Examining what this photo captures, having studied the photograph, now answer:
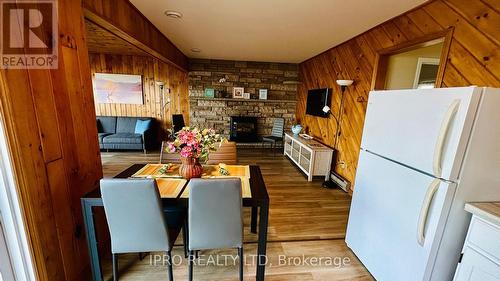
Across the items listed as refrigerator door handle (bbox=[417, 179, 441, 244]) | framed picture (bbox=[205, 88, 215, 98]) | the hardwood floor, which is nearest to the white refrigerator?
refrigerator door handle (bbox=[417, 179, 441, 244])

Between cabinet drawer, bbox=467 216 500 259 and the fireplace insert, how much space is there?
5163 mm

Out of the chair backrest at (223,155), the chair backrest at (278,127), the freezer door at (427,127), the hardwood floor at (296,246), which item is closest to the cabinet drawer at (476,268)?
the freezer door at (427,127)

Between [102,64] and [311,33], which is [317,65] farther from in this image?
[102,64]

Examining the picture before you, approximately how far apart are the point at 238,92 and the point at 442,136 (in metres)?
A: 5.24

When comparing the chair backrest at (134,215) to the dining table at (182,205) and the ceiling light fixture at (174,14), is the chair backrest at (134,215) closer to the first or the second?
the dining table at (182,205)

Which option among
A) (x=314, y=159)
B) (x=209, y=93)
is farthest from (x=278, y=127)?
A: (x=314, y=159)

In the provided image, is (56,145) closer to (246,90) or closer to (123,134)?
(123,134)

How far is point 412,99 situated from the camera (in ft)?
4.71

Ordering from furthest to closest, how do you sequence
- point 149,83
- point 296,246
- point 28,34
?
point 149,83 < point 296,246 < point 28,34

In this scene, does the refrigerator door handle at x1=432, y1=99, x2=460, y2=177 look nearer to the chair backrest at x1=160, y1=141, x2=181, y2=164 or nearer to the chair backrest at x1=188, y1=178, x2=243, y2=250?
the chair backrest at x1=188, y1=178, x2=243, y2=250

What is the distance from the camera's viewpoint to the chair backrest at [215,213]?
1351 millimetres

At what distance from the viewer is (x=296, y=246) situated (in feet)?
7.14

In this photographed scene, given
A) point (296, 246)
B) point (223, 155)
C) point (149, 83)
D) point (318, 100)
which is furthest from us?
point (149, 83)

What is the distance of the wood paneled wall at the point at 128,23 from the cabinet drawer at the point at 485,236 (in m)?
2.96
